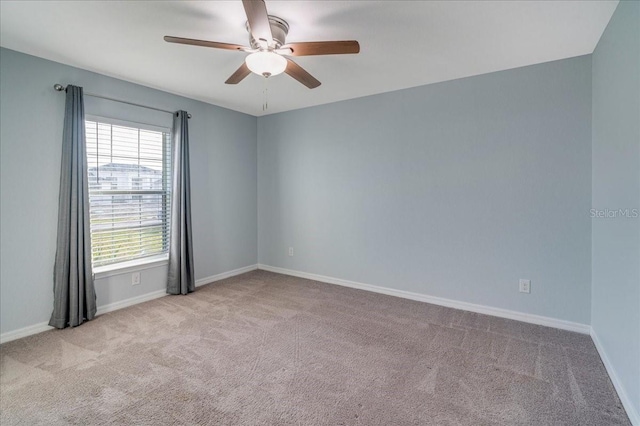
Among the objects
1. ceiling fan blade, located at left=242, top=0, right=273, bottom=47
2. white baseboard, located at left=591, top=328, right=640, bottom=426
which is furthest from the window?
white baseboard, located at left=591, top=328, right=640, bottom=426

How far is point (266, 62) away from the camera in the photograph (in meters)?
2.10

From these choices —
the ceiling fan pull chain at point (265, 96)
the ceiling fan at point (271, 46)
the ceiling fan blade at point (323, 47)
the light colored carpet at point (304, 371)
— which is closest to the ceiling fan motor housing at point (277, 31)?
the ceiling fan at point (271, 46)

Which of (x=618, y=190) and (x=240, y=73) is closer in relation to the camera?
(x=618, y=190)

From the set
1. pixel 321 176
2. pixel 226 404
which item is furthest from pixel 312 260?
pixel 226 404

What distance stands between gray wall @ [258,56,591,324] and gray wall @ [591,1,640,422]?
215 millimetres

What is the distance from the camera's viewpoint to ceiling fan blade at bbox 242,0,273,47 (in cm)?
162

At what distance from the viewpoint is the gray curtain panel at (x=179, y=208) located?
3.78m

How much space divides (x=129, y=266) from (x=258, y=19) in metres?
3.02

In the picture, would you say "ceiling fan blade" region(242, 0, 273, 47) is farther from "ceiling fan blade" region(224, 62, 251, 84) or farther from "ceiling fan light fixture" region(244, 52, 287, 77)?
"ceiling fan blade" region(224, 62, 251, 84)

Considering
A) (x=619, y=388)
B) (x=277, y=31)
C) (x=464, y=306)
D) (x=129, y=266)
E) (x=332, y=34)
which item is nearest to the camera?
(x=619, y=388)

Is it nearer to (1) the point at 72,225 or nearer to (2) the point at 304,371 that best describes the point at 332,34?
(2) the point at 304,371

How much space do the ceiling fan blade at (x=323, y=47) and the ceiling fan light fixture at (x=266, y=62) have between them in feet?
0.29

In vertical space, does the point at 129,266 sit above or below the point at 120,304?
above

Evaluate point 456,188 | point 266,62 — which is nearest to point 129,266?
point 266,62
